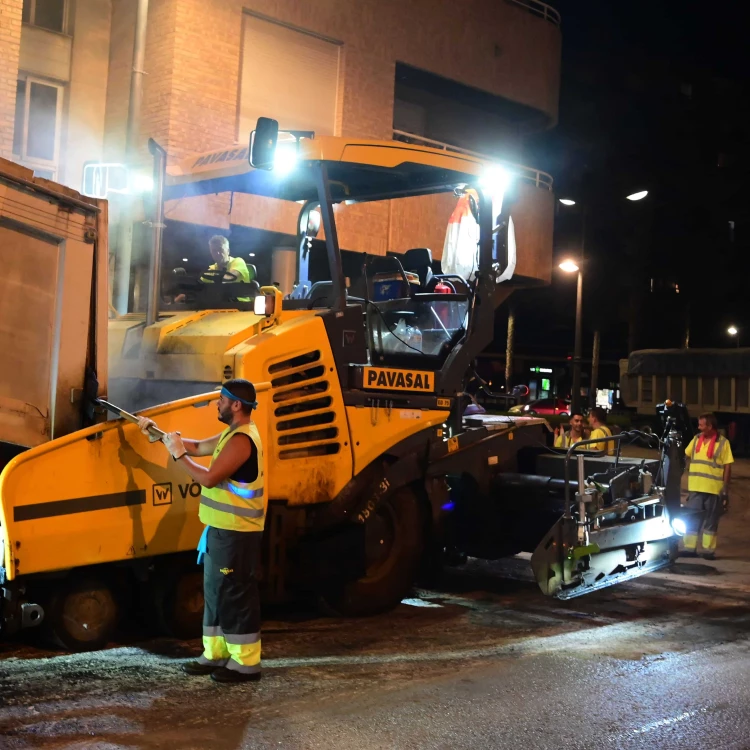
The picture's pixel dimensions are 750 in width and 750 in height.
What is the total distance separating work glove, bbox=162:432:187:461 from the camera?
16.2 feet

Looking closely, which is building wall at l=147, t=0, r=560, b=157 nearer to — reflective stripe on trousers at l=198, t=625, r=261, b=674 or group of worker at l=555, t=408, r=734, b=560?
group of worker at l=555, t=408, r=734, b=560

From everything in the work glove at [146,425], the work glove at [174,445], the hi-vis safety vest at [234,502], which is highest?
the work glove at [146,425]

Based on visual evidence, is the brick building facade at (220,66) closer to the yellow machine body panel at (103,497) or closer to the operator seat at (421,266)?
the operator seat at (421,266)

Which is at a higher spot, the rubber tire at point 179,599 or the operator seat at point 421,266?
the operator seat at point 421,266

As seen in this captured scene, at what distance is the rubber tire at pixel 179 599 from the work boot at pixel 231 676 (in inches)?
31.9

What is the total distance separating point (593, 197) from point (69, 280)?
43.9 metres

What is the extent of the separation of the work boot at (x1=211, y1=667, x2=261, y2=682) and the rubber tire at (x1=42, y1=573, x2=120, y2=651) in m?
0.79

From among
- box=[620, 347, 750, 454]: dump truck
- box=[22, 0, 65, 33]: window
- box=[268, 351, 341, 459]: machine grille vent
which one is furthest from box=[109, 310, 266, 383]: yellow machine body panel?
box=[620, 347, 750, 454]: dump truck

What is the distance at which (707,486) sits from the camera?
34.0ft

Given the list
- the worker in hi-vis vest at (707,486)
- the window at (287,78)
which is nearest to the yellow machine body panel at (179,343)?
the worker in hi-vis vest at (707,486)

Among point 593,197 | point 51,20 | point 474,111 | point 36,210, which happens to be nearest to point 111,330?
point 36,210

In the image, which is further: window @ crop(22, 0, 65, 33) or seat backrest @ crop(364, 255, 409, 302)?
window @ crop(22, 0, 65, 33)

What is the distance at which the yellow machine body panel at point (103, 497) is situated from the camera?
4.73 m

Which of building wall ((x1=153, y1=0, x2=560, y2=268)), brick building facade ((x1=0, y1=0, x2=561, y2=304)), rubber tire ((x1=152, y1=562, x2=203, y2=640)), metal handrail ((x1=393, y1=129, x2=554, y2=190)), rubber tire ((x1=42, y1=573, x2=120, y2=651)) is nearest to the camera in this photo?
rubber tire ((x1=42, y1=573, x2=120, y2=651))
